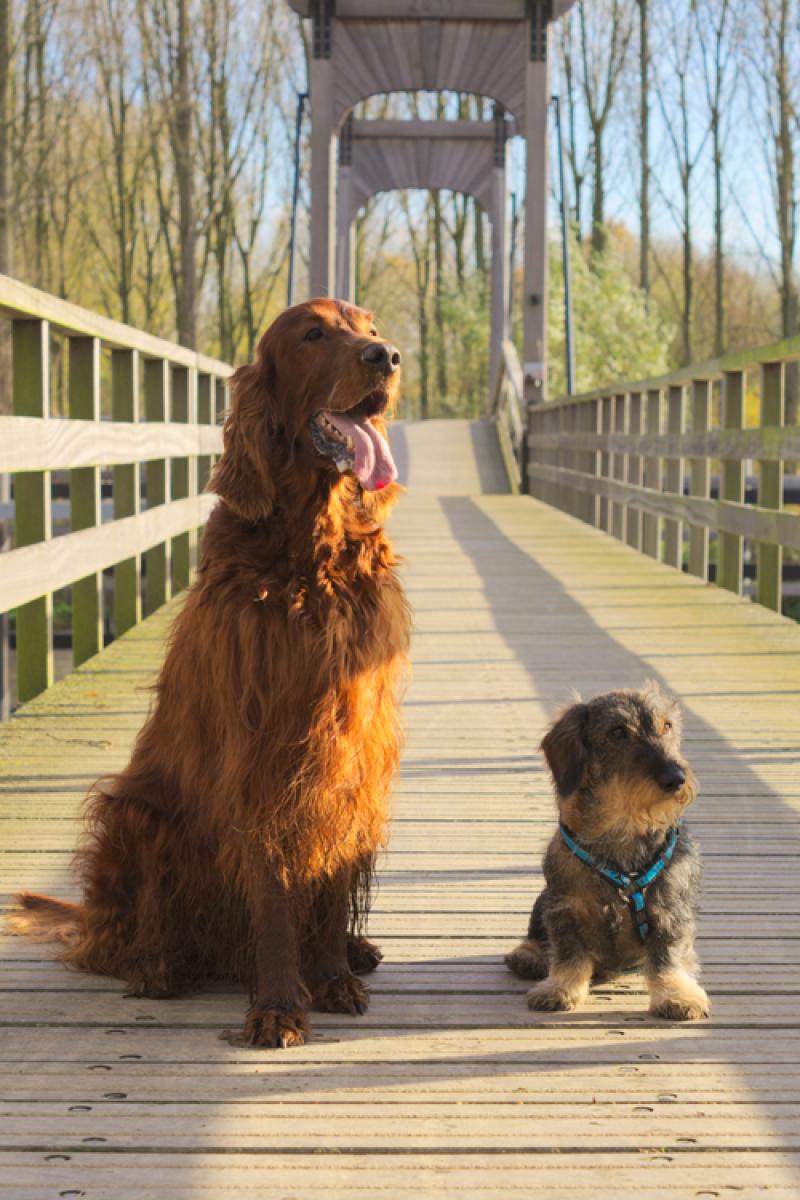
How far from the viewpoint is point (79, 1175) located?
6.84 ft

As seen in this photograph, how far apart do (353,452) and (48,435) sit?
2774mm

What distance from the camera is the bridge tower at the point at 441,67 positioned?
18.5m

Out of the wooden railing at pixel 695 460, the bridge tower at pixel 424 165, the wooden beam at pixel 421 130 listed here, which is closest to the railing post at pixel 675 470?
the wooden railing at pixel 695 460

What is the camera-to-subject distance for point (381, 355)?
2648 mm

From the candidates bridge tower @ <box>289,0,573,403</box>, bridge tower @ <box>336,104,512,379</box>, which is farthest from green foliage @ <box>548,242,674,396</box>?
bridge tower @ <box>289,0,573,403</box>

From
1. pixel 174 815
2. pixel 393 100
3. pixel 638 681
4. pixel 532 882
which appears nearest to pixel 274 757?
pixel 174 815

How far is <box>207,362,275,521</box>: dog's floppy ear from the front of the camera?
2.74 meters

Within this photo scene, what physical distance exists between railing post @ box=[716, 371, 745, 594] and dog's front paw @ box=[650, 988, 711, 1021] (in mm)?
6017

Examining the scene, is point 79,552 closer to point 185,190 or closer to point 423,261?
point 185,190

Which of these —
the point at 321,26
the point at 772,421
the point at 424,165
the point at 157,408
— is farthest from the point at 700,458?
the point at 424,165

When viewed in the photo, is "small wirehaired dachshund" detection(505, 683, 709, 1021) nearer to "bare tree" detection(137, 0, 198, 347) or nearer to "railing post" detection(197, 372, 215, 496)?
"railing post" detection(197, 372, 215, 496)

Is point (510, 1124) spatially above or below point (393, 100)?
below

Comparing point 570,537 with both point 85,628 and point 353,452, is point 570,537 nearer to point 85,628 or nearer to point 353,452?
point 85,628

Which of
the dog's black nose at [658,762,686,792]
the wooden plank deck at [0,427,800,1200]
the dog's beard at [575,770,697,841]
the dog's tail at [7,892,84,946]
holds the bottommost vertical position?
the wooden plank deck at [0,427,800,1200]
